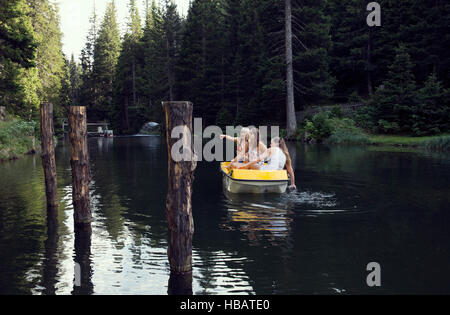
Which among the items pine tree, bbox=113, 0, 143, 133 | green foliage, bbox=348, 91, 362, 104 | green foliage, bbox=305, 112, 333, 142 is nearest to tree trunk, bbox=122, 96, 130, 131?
pine tree, bbox=113, 0, 143, 133

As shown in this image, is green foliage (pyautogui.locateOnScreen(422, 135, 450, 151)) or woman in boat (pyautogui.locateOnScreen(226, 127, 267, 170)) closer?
woman in boat (pyautogui.locateOnScreen(226, 127, 267, 170))

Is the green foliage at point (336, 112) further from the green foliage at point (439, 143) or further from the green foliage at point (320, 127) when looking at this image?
the green foliage at point (439, 143)

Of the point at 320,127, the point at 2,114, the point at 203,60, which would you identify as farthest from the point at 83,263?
the point at 203,60

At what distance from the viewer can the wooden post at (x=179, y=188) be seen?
6465mm

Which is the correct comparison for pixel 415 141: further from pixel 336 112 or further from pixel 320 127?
pixel 336 112

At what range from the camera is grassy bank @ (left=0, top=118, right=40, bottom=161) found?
24.3 m

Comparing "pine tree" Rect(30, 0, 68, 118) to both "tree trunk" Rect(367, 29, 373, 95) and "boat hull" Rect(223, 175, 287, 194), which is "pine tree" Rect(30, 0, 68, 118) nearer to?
"tree trunk" Rect(367, 29, 373, 95)

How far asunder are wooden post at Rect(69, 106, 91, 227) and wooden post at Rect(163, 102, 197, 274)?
3.81m

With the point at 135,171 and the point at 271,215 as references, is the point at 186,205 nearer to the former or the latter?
the point at 271,215
